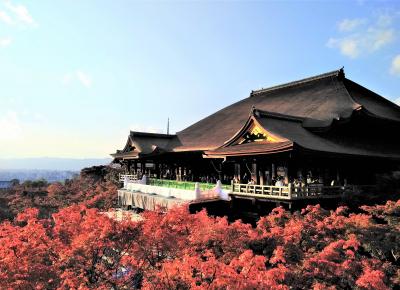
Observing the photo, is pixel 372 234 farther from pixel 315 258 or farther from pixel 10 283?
pixel 10 283

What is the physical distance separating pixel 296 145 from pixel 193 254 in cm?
825

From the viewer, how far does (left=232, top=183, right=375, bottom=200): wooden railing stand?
1692cm

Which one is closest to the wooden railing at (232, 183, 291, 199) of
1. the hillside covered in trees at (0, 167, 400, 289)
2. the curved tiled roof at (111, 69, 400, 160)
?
the curved tiled roof at (111, 69, 400, 160)

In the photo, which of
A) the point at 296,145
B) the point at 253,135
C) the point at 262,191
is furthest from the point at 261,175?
the point at 296,145

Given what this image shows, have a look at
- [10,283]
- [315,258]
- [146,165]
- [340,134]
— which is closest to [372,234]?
[315,258]

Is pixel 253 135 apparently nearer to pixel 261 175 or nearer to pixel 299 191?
pixel 261 175

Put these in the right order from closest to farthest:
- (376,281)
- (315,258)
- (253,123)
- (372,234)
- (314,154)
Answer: (376,281), (315,258), (372,234), (314,154), (253,123)

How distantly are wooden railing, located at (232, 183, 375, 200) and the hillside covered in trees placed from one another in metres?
2.90

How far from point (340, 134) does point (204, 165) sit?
12.6 m

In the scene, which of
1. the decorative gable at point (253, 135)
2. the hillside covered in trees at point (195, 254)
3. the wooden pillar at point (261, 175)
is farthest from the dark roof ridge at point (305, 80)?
the hillside covered in trees at point (195, 254)

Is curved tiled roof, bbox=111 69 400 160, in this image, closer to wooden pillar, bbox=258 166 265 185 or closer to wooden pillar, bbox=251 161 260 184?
wooden pillar, bbox=251 161 260 184

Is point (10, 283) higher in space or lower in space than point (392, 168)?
lower

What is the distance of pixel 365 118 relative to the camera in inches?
931

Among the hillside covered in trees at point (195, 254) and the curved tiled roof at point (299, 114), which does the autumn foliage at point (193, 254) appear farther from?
the curved tiled roof at point (299, 114)
